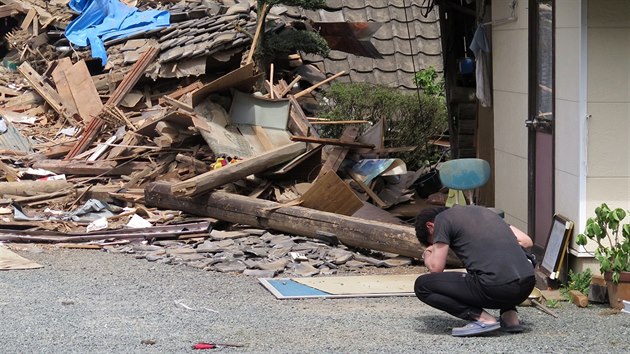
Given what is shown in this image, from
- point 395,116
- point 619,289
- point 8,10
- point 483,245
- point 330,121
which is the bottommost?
point 619,289

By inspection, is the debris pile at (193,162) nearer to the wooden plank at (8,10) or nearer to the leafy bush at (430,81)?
the wooden plank at (8,10)

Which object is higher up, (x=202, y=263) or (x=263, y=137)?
(x=263, y=137)

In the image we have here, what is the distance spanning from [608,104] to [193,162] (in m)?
6.67

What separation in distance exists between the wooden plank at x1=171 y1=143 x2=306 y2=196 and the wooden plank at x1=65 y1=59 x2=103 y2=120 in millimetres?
6029

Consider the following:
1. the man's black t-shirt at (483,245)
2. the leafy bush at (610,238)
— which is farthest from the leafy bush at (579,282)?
the man's black t-shirt at (483,245)

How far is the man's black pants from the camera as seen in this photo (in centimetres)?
693

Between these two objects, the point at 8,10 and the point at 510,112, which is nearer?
the point at 510,112

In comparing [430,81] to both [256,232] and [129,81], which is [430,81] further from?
[256,232]

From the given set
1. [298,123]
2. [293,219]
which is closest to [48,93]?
[298,123]

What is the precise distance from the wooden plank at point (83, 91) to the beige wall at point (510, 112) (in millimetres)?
8661

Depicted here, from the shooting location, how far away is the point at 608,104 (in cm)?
846

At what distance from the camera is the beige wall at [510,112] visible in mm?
10172

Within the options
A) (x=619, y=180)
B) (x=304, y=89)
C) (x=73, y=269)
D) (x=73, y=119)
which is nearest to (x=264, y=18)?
(x=304, y=89)

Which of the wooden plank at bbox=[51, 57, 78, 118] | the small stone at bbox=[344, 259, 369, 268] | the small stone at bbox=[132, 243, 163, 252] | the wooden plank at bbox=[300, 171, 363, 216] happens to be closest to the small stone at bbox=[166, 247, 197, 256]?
the small stone at bbox=[132, 243, 163, 252]
